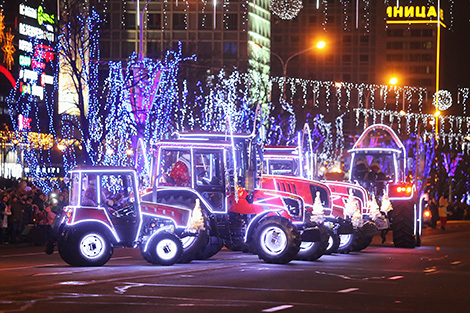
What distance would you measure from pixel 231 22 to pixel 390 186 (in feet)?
263

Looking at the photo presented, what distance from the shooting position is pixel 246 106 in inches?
2345

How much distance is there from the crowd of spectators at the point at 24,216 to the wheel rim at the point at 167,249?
8.87 metres

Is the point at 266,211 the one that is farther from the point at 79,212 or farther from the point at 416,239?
the point at 416,239

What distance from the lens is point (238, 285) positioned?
17.2 metres

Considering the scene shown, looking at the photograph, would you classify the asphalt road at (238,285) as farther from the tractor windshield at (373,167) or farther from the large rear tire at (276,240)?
the tractor windshield at (373,167)

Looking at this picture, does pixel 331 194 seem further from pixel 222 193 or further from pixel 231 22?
pixel 231 22

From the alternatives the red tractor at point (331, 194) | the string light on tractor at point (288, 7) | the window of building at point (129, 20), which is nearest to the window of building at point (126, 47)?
the window of building at point (129, 20)

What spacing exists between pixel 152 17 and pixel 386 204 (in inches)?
3063

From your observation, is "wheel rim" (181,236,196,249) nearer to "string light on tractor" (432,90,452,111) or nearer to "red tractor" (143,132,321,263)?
"red tractor" (143,132,321,263)

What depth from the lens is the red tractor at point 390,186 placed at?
95.8ft

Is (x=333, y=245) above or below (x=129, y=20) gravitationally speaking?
below

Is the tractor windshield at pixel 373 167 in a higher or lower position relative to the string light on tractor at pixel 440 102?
lower

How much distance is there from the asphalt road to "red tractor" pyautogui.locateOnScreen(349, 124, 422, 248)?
4.58 meters

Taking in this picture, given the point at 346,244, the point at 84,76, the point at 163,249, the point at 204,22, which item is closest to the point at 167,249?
the point at 163,249
